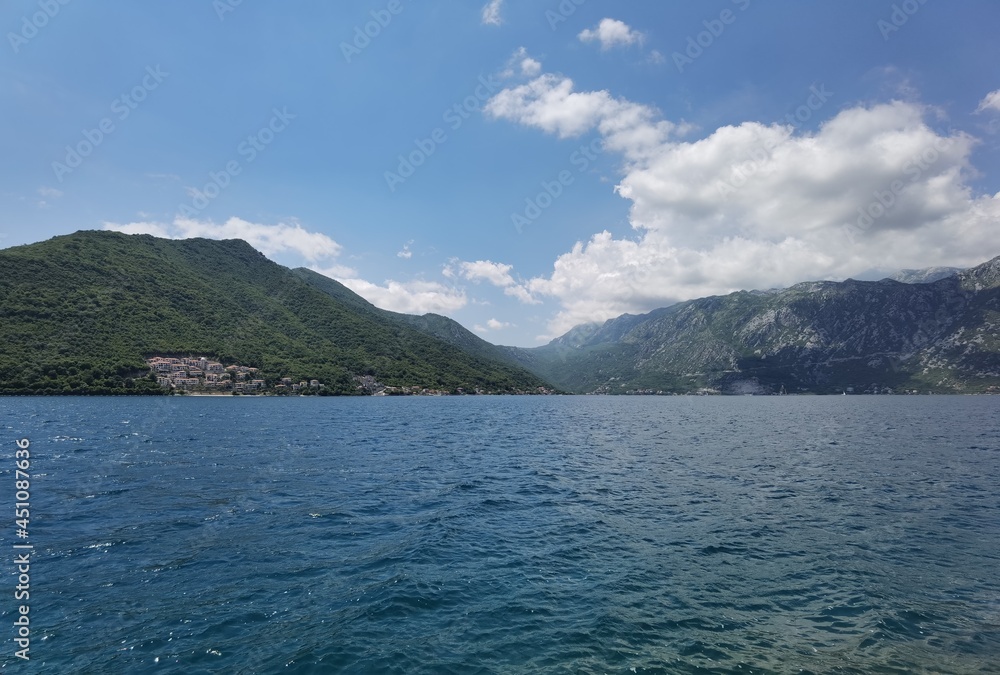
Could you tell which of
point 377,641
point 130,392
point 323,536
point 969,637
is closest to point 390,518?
point 323,536

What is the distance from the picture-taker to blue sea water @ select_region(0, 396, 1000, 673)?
13.5 m

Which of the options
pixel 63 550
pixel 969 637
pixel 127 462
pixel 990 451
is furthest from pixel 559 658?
pixel 990 451

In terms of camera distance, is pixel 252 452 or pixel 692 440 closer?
pixel 252 452

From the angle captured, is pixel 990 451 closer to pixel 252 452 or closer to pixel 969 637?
pixel 969 637

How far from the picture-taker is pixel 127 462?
4275 cm

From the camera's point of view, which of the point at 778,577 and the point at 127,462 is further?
the point at 127,462

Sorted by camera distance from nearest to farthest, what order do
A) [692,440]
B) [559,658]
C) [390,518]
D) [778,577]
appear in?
[559,658], [778,577], [390,518], [692,440]

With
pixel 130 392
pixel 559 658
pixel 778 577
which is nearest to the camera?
pixel 559 658

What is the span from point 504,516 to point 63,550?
73.0 feet

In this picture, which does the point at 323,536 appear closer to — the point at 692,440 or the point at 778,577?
the point at 778,577

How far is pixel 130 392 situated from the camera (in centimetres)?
17200

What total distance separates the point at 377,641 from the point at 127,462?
142ft

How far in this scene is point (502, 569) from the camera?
66.0ft

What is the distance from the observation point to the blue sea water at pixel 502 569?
13.5m
